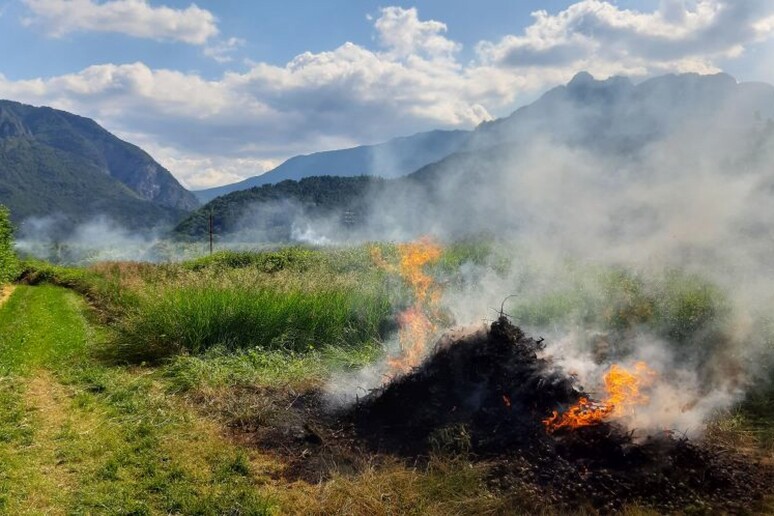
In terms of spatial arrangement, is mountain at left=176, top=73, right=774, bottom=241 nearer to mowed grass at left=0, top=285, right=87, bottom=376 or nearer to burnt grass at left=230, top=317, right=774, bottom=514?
burnt grass at left=230, top=317, right=774, bottom=514

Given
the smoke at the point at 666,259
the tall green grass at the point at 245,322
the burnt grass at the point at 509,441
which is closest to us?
the burnt grass at the point at 509,441

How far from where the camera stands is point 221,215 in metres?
89.9

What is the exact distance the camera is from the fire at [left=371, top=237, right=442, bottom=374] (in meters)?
8.58

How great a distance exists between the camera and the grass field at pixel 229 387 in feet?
16.8

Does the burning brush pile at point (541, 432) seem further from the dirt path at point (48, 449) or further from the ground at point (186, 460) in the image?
the dirt path at point (48, 449)

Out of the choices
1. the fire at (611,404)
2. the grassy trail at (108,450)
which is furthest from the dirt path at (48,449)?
the fire at (611,404)

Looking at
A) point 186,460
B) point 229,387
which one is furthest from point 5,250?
point 186,460

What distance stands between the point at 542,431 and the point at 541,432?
0.06 feet

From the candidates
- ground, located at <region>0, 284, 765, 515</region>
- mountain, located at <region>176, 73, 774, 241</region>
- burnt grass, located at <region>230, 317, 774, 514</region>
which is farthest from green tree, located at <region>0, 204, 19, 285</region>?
mountain, located at <region>176, 73, 774, 241</region>

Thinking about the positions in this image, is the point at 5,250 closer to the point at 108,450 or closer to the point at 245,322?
the point at 245,322

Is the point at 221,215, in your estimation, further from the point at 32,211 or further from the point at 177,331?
the point at 32,211

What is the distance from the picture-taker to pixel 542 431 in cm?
565

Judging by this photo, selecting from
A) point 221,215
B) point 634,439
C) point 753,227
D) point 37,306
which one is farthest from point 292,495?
point 221,215

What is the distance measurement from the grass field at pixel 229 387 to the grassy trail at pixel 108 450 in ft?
0.07
